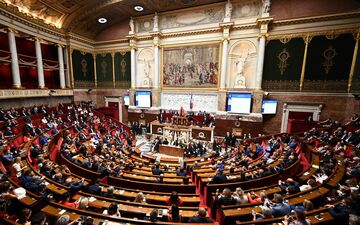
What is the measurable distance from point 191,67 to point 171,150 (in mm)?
8448

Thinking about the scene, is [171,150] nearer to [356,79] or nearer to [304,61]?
[304,61]

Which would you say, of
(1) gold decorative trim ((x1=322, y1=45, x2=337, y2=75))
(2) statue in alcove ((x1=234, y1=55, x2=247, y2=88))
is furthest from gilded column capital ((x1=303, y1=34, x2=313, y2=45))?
(2) statue in alcove ((x1=234, y1=55, x2=247, y2=88))

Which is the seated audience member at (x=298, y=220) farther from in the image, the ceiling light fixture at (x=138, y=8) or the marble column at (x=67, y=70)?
the marble column at (x=67, y=70)

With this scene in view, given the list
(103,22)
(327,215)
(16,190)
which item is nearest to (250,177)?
(327,215)

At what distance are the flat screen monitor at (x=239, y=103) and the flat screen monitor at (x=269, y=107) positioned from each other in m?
1.22

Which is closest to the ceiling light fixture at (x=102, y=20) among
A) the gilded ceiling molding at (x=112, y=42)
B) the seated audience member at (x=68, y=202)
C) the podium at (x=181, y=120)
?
the gilded ceiling molding at (x=112, y=42)

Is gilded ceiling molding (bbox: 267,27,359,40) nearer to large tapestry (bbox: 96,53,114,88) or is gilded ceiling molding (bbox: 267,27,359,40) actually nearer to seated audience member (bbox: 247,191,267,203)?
seated audience member (bbox: 247,191,267,203)

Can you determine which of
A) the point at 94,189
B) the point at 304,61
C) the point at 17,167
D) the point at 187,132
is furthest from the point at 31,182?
the point at 304,61

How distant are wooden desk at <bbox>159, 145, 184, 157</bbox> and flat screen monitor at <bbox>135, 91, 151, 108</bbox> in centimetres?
650

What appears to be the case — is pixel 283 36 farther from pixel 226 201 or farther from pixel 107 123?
pixel 107 123

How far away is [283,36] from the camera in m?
13.2

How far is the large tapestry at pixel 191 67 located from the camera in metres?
15.3

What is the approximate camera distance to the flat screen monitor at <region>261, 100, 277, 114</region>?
13578 mm

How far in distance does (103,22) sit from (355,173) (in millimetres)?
22161
